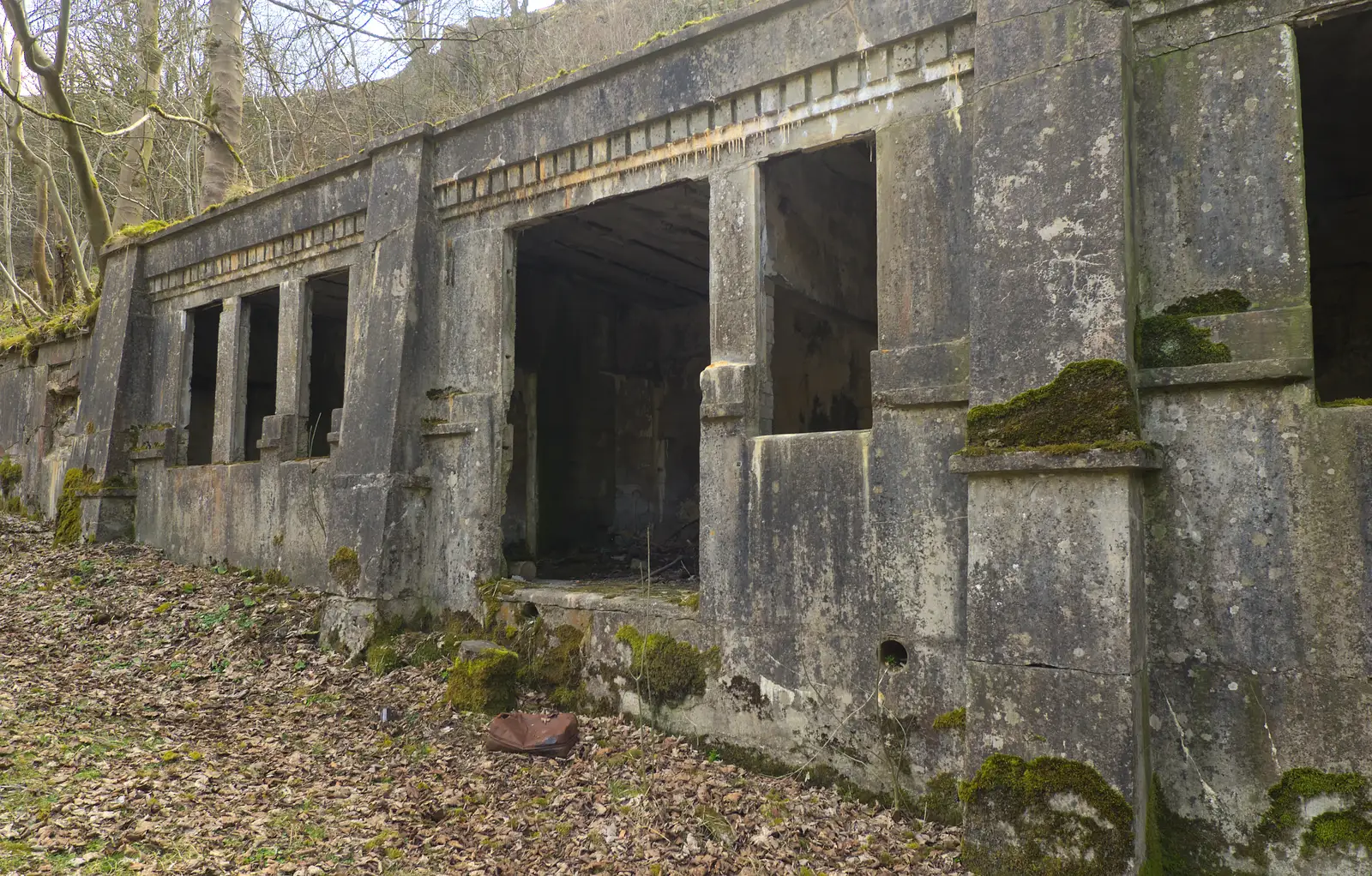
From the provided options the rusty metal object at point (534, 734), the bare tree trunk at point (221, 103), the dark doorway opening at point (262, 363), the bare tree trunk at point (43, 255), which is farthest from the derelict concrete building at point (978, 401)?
the bare tree trunk at point (43, 255)

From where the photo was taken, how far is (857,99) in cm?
487

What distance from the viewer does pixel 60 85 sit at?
32.2 feet

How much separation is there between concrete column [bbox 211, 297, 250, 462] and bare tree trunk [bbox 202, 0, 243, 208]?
14.7 ft

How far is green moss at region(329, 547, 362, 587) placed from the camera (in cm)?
667

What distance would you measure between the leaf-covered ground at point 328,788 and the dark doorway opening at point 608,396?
2.63 meters

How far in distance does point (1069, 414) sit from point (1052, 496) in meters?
0.37

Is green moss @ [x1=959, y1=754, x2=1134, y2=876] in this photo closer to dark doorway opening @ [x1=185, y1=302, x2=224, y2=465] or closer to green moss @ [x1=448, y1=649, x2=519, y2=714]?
green moss @ [x1=448, y1=649, x2=519, y2=714]

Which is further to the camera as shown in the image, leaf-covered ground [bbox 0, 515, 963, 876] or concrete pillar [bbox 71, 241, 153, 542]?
concrete pillar [bbox 71, 241, 153, 542]

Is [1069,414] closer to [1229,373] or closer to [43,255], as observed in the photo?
[1229,373]

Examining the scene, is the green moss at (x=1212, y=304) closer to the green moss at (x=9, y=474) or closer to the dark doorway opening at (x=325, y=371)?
the dark doorway opening at (x=325, y=371)

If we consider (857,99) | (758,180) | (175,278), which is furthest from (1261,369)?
(175,278)

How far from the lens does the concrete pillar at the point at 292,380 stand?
26.6ft

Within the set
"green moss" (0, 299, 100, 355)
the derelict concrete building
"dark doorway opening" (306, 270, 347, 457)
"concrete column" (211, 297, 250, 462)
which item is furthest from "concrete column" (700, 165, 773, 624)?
"green moss" (0, 299, 100, 355)

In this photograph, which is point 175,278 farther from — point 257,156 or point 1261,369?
point 1261,369
